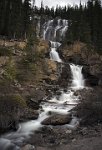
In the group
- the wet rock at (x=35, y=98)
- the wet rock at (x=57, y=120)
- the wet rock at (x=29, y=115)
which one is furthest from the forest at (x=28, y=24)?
the wet rock at (x=57, y=120)

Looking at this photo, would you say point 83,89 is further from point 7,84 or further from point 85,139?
point 85,139

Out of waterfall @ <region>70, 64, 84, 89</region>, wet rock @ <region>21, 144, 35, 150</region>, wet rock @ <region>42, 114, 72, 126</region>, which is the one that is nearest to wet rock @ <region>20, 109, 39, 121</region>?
wet rock @ <region>42, 114, 72, 126</region>

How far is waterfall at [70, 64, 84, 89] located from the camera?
43.6 meters

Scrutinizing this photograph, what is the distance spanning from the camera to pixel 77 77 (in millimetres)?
45781

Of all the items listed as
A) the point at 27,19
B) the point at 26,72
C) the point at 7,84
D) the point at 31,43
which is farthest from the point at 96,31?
the point at 7,84

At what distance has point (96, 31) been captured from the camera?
66750mm

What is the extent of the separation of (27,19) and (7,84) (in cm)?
3160

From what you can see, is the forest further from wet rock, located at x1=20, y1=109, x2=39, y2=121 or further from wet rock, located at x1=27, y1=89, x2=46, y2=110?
wet rock, located at x1=20, y1=109, x2=39, y2=121

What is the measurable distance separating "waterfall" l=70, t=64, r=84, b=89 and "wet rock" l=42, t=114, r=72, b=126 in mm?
15480

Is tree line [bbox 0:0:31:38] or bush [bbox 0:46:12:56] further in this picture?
tree line [bbox 0:0:31:38]

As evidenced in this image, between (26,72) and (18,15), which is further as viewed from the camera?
(18,15)

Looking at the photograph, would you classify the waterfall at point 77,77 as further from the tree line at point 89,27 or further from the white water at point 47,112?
the tree line at point 89,27

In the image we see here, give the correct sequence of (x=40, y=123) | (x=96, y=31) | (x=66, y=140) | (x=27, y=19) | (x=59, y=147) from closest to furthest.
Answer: (x=59, y=147)
(x=66, y=140)
(x=40, y=123)
(x=27, y=19)
(x=96, y=31)

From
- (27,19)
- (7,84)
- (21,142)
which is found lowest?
(21,142)
